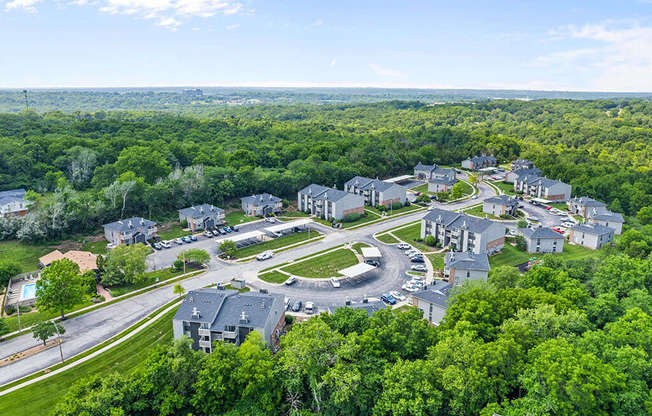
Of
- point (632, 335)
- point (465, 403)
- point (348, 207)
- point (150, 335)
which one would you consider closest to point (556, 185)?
point (348, 207)

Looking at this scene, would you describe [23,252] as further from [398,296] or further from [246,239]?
[398,296]

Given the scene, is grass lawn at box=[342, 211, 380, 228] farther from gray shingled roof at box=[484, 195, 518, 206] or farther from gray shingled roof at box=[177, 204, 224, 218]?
gray shingled roof at box=[484, 195, 518, 206]

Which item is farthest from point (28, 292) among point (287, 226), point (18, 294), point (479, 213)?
point (479, 213)

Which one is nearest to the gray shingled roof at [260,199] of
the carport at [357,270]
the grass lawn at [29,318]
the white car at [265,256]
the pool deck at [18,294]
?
the white car at [265,256]

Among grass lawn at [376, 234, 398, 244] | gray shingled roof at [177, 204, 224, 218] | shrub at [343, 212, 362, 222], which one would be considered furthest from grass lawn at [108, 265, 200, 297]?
shrub at [343, 212, 362, 222]

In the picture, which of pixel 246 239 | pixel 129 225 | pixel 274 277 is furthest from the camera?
pixel 246 239

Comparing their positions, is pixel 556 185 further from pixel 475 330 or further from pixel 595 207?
pixel 475 330

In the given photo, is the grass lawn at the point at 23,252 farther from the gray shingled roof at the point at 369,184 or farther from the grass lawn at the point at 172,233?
the gray shingled roof at the point at 369,184

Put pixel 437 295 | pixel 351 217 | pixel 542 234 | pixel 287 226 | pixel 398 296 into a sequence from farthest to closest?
pixel 351 217
pixel 287 226
pixel 542 234
pixel 398 296
pixel 437 295
